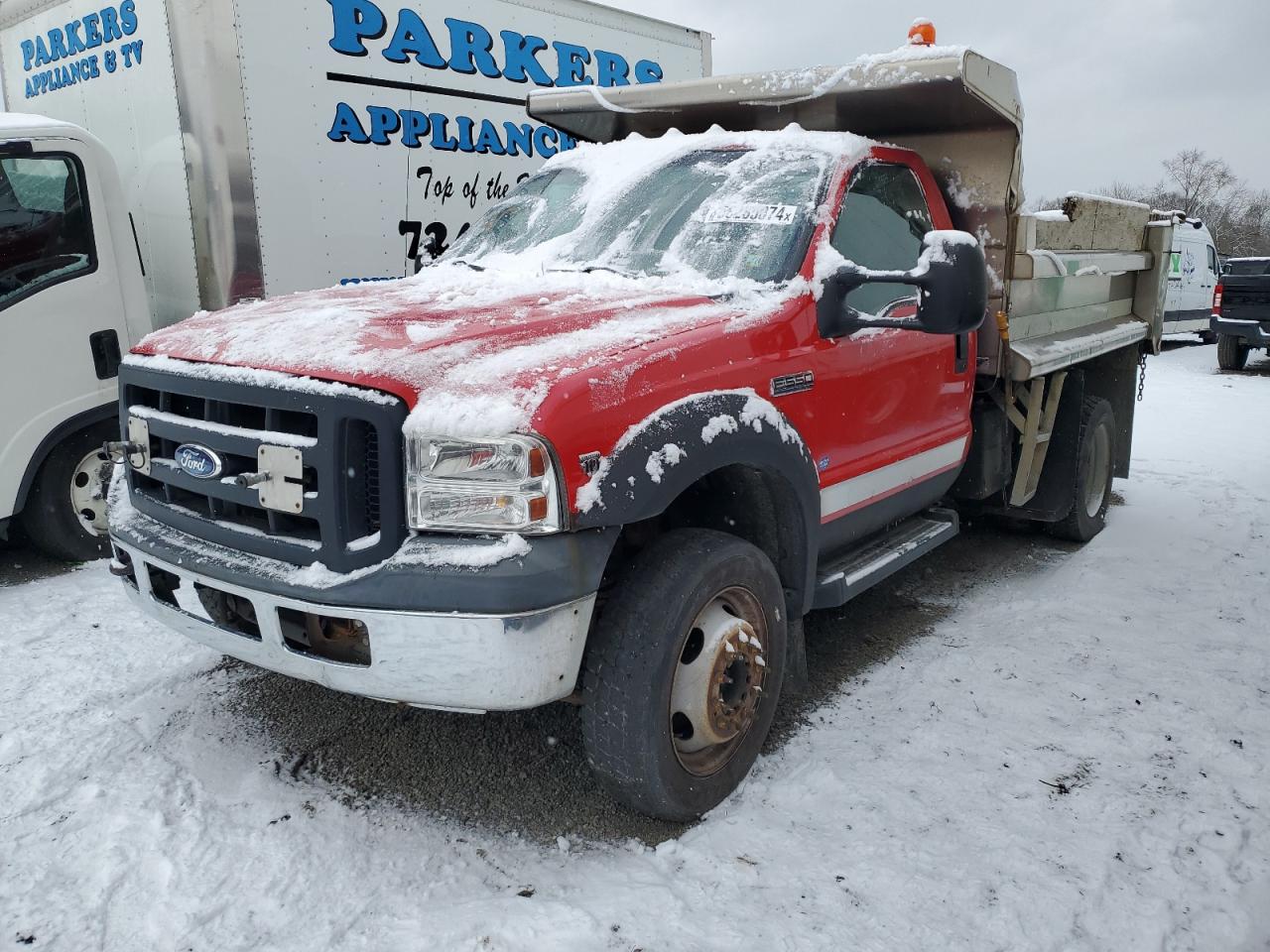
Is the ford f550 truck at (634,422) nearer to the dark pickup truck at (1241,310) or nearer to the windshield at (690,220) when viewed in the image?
the windshield at (690,220)

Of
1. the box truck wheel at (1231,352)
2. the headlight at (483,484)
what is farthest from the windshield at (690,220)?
the box truck wheel at (1231,352)

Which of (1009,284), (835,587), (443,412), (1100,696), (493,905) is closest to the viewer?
(443,412)

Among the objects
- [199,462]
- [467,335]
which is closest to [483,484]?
[467,335]

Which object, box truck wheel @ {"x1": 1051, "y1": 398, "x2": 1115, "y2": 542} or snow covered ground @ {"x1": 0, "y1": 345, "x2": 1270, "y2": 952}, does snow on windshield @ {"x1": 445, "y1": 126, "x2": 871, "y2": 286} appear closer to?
snow covered ground @ {"x1": 0, "y1": 345, "x2": 1270, "y2": 952}

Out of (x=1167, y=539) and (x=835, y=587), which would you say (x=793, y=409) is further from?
(x=1167, y=539)

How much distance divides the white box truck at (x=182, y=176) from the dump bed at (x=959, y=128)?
4.76 feet

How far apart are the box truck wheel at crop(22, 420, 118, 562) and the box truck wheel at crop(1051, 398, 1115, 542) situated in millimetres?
5357

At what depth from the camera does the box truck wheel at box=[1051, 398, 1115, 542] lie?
18.6ft

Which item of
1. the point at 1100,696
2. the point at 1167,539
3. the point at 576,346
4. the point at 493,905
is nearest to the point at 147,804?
the point at 493,905

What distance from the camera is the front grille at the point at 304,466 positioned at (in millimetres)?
2518

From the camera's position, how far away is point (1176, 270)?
17.0m

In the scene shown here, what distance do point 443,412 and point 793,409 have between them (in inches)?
52.6

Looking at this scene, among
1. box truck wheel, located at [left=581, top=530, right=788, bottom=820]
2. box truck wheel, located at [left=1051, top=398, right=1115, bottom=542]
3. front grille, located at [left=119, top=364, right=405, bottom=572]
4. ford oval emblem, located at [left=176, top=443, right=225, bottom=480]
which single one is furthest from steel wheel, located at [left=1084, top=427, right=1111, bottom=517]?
ford oval emblem, located at [left=176, top=443, right=225, bottom=480]

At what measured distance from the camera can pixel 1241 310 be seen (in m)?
15.2
